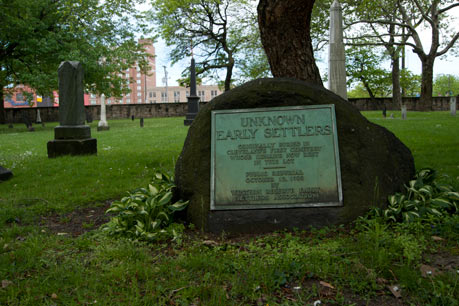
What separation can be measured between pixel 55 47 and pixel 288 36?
68.6ft

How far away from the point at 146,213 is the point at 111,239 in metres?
0.46

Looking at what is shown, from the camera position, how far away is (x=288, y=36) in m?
6.70

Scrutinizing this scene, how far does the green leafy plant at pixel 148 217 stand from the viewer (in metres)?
3.87

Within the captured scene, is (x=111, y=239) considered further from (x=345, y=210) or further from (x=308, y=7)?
(x=308, y=7)

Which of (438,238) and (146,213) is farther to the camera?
(146,213)

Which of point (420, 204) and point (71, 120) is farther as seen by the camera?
point (71, 120)

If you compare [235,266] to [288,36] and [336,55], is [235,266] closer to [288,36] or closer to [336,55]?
[288,36]

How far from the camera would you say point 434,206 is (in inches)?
153

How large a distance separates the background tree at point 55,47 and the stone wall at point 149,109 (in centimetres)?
1025

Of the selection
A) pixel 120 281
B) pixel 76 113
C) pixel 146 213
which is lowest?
pixel 120 281

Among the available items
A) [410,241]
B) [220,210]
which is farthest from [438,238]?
[220,210]

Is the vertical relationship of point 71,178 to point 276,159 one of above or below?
below

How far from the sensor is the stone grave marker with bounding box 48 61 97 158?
32.8ft

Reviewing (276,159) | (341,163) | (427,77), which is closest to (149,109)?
(427,77)
